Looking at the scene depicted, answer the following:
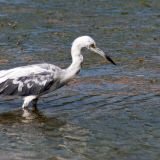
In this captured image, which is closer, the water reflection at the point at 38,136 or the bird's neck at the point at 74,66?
the water reflection at the point at 38,136

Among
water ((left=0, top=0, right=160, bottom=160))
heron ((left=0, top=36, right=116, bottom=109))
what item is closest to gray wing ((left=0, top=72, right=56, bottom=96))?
heron ((left=0, top=36, right=116, bottom=109))

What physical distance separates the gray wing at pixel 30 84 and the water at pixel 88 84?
263mm

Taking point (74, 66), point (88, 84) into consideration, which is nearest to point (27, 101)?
point (74, 66)

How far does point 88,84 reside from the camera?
12.3m

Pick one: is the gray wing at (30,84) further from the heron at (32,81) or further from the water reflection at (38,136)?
the water reflection at (38,136)

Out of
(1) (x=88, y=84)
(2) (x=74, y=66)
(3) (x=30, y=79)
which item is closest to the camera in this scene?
(3) (x=30, y=79)

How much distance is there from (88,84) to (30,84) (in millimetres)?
1485

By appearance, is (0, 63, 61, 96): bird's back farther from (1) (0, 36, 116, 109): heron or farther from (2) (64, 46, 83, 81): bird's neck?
(2) (64, 46, 83, 81): bird's neck

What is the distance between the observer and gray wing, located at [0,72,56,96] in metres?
11.0

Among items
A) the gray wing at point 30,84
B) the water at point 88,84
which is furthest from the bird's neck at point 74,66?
the water at point 88,84

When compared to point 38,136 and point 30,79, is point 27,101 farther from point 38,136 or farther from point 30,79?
point 38,136

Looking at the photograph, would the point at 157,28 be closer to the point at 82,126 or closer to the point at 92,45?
the point at 92,45

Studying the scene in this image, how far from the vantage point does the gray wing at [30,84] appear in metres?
11.0

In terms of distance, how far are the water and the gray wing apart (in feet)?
0.86
